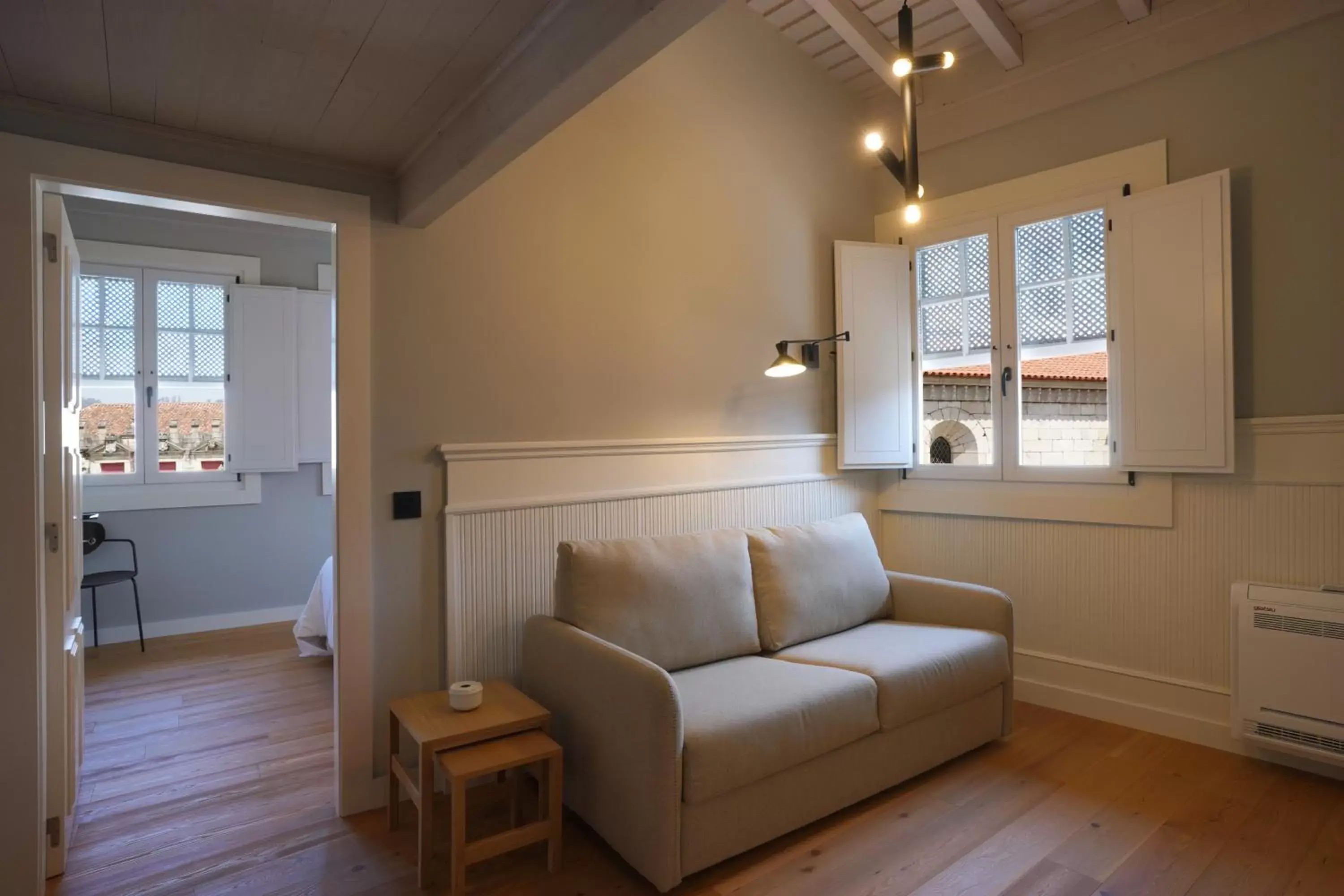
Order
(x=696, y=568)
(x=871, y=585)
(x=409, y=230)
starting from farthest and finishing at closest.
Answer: (x=871, y=585), (x=696, y=568), (x=409, y=230)

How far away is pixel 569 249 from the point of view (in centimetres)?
300

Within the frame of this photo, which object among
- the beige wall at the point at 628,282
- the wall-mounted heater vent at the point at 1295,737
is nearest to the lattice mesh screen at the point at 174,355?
the beige wall at the point at 628,282

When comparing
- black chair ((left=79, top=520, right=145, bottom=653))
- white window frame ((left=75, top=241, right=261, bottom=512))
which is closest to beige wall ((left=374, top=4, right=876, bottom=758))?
black chair ((left=79, top=520, right=145, bottom=653))

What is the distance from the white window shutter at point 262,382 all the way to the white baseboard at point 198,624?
995mm

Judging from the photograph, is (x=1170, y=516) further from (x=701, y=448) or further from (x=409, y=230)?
(x=409, y=230)

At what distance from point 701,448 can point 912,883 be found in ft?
6.23

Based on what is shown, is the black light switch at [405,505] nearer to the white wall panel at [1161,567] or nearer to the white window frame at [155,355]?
the white wall panel at [1161,567]

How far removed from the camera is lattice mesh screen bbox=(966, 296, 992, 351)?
3729 millimetres

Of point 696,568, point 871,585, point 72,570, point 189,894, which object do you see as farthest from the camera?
point 871,585

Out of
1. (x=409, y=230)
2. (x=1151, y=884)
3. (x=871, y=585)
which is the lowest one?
(x=1151, y=884)

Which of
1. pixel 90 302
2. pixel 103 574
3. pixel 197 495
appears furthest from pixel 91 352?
pixel 103 574

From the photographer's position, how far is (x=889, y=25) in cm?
378

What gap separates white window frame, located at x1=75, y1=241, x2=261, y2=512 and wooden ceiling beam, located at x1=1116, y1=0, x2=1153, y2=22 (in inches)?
209

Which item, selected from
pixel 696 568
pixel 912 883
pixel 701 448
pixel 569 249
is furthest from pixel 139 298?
pixel 912 883
